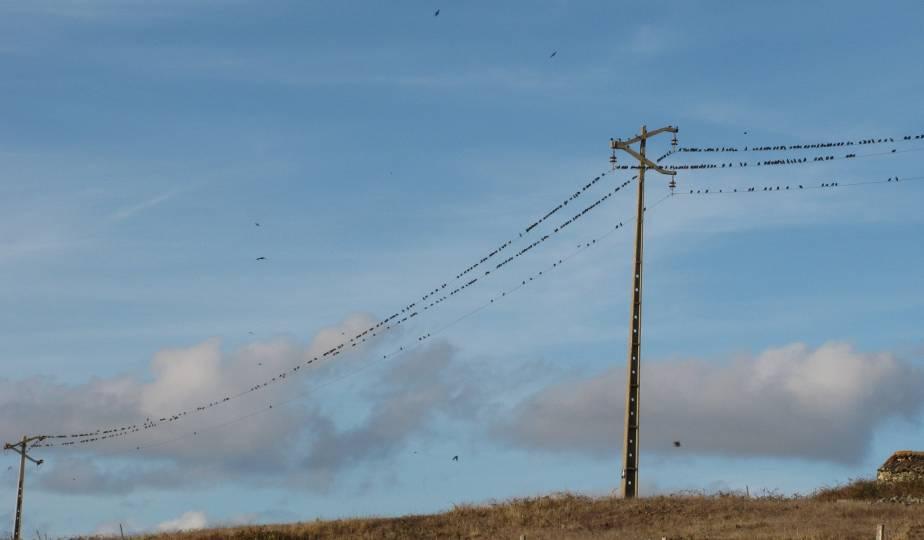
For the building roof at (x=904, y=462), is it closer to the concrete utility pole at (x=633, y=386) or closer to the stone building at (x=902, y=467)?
the stone building at (x=902, y=467)

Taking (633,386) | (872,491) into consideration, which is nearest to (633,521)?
(633,386)

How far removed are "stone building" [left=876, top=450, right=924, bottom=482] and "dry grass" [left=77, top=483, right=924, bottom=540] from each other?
8070mm

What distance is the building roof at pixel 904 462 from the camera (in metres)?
54.9

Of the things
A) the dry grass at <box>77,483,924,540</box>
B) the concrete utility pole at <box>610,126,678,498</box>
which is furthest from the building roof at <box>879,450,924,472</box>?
the concrete utility pole at <box>610,126,678,498</box>

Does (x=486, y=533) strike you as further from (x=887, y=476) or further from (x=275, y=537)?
(x=887, y=476)

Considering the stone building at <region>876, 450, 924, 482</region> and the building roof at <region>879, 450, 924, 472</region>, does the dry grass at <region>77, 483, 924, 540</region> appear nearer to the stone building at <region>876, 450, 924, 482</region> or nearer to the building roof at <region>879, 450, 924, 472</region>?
the stone building at <region>876, 450, 924, 482</region>

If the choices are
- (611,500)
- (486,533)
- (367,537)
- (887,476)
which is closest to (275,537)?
(367,537)

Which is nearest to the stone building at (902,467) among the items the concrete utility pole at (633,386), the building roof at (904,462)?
the building roof at (904,462)

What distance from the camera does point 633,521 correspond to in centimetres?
4116

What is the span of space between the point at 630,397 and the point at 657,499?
12.4 ft

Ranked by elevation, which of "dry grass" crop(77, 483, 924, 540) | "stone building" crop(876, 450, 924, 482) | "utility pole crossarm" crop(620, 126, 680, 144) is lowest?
"dry grass" crop(77, 483, 924, 540)

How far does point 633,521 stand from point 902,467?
1993 cm

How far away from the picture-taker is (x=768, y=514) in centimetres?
4125

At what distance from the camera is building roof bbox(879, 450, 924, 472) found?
5491 cm
